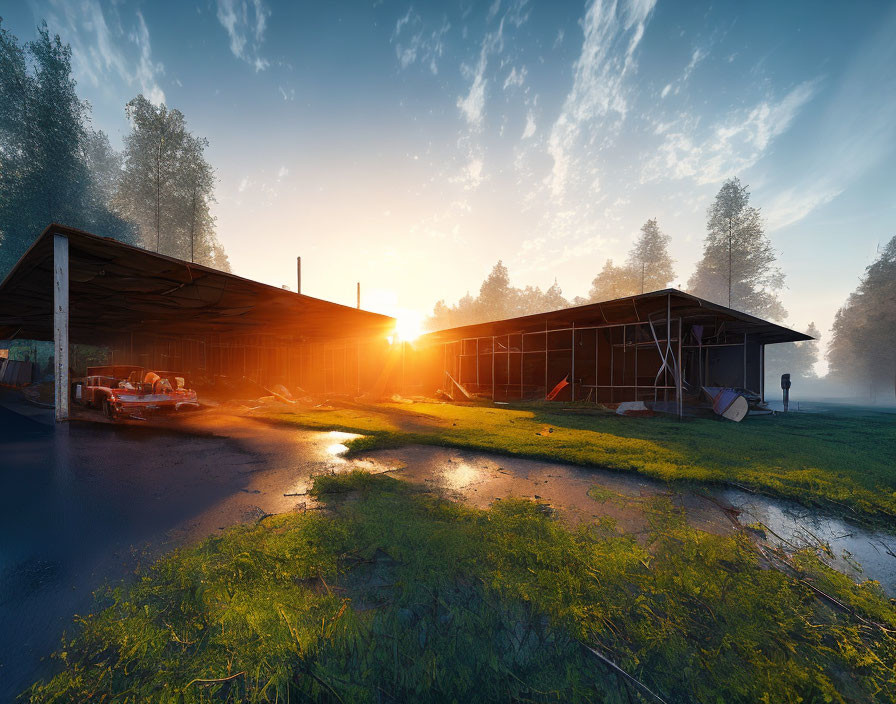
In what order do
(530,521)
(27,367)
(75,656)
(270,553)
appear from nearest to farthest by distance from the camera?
(75,656) < (270,553) < (530,521) < (27,367)

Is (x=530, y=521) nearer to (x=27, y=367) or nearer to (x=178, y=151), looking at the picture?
(x=27, y=367)

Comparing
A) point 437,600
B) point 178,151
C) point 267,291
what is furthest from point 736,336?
point 178,151

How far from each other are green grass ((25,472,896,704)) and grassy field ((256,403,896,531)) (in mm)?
2407

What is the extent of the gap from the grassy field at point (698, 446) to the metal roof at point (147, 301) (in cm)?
500

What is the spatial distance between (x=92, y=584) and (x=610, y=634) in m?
3.63

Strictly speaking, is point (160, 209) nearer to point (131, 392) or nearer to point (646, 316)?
point (131, 392)

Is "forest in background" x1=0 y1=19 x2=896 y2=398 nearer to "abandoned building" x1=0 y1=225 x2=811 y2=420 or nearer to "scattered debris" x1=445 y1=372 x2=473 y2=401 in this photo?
"abandoned building" x1=0 y1=225 x2=811 y2=420

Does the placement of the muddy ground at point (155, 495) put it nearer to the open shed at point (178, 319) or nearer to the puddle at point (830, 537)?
the puddle at point (830, 537)

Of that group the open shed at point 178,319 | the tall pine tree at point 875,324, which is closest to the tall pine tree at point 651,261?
the tall pine tree at point 875,324

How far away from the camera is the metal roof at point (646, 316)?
11344mm

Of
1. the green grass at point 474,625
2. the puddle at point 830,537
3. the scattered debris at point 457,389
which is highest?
the green grass at point 474,625

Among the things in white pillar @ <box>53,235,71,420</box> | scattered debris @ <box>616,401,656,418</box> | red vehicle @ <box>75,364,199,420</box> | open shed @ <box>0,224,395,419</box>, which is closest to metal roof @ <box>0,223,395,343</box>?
open shed @ <box>0,224,395,419</box>

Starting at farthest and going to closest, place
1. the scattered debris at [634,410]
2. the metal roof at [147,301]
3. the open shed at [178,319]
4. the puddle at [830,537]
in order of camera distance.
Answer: the scattered debris at [634,410] → the metal roof at [147,301] → the open shed at [178,319] → the puddle at [830,537]

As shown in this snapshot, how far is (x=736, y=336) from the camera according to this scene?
16266 mm
